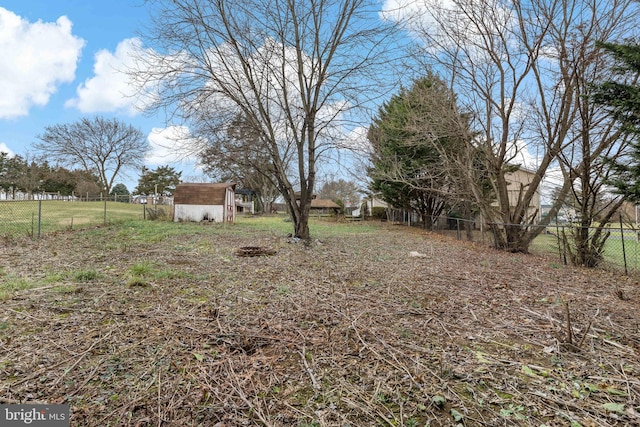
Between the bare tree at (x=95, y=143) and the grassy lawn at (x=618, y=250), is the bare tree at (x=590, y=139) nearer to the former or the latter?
the grassy lawn at (x=618, y=250)

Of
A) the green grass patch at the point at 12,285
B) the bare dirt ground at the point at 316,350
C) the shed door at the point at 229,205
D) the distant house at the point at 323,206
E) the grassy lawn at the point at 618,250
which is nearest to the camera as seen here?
the bare dirt ground at the point at 316,350

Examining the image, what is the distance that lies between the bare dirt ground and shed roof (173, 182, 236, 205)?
42.4 ft

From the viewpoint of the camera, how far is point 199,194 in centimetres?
1786

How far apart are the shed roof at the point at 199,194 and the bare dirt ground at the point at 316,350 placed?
1292 centimetres

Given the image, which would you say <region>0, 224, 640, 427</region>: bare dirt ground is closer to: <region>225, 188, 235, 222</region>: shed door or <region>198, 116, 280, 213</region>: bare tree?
<region>198, 116, 280, 213</region>: bare tree

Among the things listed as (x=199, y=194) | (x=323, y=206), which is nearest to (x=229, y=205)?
(x=199, y=194)

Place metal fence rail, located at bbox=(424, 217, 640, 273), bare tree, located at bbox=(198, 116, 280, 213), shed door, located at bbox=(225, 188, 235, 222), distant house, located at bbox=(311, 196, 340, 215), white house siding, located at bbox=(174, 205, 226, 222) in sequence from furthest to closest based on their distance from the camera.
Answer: distant house, located at bbox=(311, 196, 340, 215) → shed door, located at bbox=(225, 188, 235, 222) → white house siding, located at bbox=(174, 205, 226, 222) → bare tree, located at bbox=(198, 116, 280, 213) → metal fence rail, located at bbox=(424, 217, 640, 273)

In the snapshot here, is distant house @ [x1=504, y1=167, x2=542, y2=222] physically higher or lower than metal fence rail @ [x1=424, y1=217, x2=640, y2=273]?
higher

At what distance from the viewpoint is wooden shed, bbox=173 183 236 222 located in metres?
17.4

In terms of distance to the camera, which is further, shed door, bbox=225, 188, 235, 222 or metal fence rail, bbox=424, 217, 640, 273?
shed door, bbox=225, 188, 235, 222

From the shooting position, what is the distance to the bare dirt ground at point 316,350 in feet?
6.01

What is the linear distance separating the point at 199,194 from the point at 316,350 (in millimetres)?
16825

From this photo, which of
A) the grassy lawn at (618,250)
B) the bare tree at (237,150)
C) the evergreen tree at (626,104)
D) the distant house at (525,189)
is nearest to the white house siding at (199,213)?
the bare tree at (237,150)

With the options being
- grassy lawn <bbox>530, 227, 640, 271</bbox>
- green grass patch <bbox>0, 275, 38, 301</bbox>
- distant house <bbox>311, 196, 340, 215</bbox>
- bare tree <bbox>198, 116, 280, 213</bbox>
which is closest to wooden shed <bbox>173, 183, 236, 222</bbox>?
bare tree <bbox>198, 116, 280, 213</bbox>
